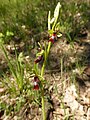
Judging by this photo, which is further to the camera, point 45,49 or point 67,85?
point 67,85

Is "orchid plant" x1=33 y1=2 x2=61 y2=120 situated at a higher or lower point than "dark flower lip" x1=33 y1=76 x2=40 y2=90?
higher

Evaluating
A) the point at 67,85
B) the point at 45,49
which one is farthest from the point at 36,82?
the point at 67,85

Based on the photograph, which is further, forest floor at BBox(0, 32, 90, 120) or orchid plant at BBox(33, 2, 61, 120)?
forest floor at BBox(0, 32, 90, 120)

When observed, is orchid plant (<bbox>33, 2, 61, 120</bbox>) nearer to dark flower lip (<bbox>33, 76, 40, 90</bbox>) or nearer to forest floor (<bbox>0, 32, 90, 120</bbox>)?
dark flower lip (<bbox>33, 76, 40, 90</bbox>)

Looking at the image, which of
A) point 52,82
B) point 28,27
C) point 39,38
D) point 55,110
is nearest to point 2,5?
point 28,27

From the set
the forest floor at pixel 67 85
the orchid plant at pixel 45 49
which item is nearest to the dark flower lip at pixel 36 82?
the orchid plant at pixel 45 49

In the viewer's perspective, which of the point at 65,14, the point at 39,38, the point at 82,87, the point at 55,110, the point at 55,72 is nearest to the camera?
the point at 55,110

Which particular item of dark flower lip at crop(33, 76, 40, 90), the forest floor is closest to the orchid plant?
dark flower lip at crop(33, 76, 40, 90)

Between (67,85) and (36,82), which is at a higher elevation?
(67,85)

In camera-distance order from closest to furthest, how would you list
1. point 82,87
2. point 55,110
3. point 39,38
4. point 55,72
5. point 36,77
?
point 36,77, point 55,110, point 82,87, point 55,72, point 39,38

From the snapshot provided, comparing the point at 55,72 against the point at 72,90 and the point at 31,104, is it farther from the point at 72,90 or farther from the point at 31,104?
the point at 31,104

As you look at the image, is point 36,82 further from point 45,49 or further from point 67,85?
point 67,85
